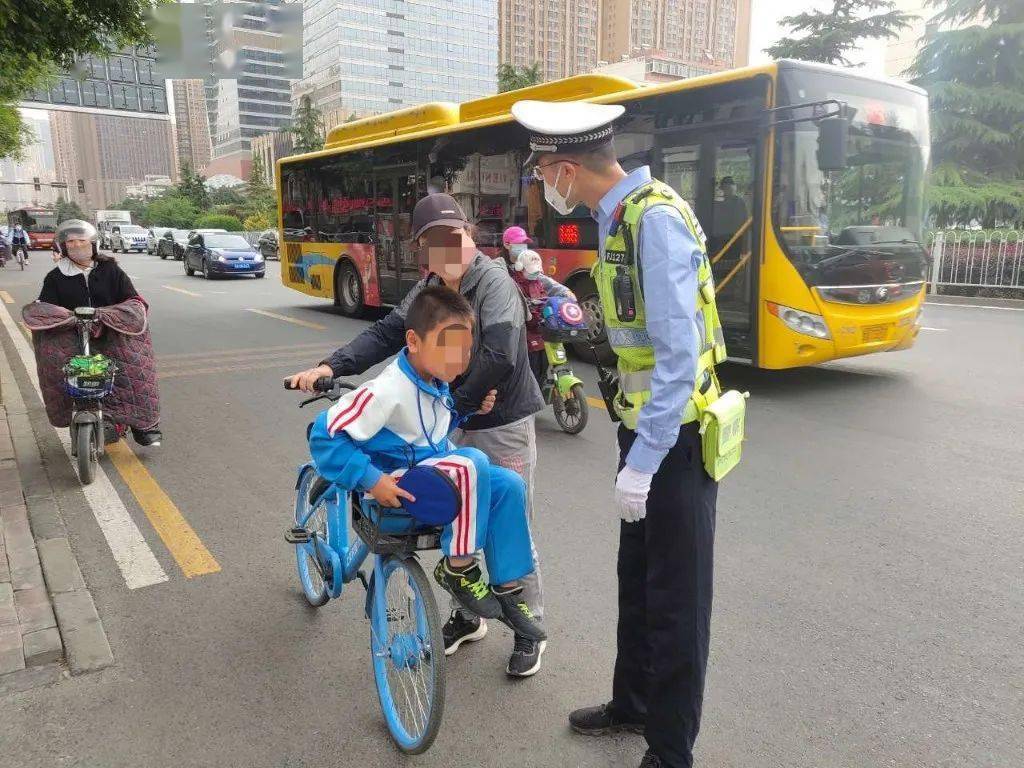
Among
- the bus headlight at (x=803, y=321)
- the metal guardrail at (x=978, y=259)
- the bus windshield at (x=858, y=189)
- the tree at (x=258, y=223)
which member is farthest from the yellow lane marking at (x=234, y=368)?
the tree at (x=258, y=223)

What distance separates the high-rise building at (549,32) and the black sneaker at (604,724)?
130 meters

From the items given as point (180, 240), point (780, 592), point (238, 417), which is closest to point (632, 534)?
point (780, 592)

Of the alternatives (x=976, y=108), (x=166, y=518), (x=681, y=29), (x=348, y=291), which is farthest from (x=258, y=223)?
(x=681, y=29)

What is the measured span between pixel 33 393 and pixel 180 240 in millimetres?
28935

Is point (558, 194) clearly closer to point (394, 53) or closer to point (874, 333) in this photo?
point (874, 333)

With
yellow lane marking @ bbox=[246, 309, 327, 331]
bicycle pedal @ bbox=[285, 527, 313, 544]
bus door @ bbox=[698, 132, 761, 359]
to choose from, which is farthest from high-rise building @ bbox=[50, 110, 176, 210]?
bicycle pedal @ bbox=[285, 527, 313, 544]

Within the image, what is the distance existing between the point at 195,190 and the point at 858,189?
85092 millimetres

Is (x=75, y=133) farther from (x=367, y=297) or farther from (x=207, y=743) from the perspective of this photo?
(x=207, y=743)

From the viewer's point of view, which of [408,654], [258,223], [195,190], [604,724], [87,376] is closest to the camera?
[408,654]

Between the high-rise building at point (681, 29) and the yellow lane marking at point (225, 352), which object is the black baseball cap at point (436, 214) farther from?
the high-rise building at point (681, 29)

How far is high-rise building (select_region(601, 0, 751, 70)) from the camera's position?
408ft

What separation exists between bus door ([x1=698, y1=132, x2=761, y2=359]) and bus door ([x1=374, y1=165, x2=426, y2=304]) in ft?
17.3

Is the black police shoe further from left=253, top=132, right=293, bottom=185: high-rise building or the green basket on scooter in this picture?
left=253, top=132, right=293, bottom=185: high-rise building

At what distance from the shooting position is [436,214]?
2.74 metres
